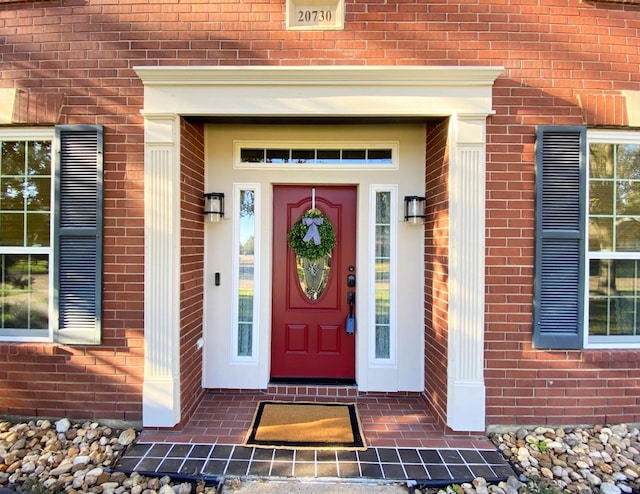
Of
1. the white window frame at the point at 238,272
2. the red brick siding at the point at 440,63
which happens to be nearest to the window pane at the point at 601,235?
the red brick siding at the point at 440,63

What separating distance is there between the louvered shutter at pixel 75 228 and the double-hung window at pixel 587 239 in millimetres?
3753

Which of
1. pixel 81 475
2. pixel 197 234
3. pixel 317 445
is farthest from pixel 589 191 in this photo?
pixel 81 475

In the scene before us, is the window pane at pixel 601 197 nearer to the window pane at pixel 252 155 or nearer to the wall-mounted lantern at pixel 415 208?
the wall-mounted lantern at pixel 415 208

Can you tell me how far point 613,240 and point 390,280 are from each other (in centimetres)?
199

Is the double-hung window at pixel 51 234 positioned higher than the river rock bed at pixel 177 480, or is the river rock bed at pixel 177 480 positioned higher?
the double-hung window at pixel 51 234

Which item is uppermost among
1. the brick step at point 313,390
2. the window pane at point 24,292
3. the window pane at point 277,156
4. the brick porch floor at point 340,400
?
the window pane at point 277,156

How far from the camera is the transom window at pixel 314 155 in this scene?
3719 millimetres

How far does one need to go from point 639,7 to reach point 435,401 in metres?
3.84

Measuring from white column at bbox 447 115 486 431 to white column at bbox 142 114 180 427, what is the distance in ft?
7.54

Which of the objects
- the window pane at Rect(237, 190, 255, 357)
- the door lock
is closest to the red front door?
the door lock

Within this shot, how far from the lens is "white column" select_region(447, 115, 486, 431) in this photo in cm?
305

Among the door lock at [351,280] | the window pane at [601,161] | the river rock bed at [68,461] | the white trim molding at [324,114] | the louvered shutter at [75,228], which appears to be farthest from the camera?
the door lock at [351,280]

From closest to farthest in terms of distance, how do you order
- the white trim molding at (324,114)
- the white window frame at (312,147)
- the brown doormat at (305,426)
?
1. the brown doormat at (305,426)
2. the white trim molding at (324,114)
3. the white window frame at (312,147)

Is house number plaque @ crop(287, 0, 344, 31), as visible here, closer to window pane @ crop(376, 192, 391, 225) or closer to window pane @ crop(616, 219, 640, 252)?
window pane @ crop(376, 192, 391, 225)
